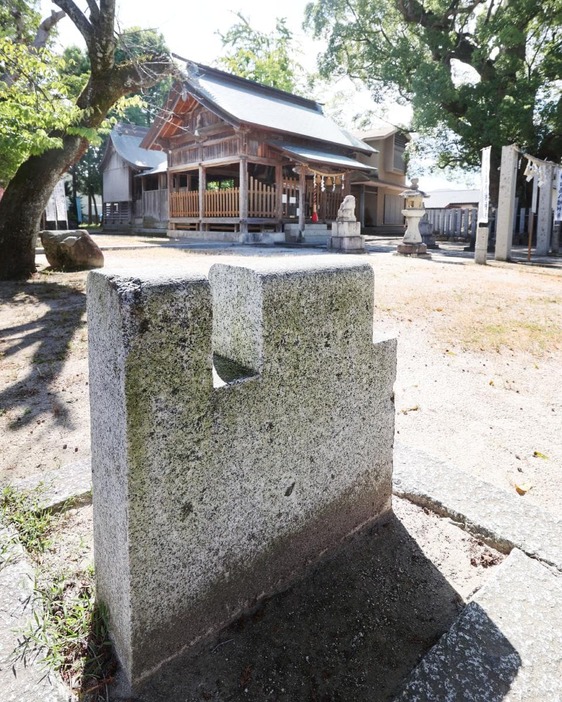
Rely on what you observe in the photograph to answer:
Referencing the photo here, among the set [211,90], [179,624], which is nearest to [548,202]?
[211,90]

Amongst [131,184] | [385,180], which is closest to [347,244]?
[385,180]

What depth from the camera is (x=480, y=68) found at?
18531mm

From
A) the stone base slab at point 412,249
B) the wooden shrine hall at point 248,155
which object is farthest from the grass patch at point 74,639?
the wooden shrine hall at point 248,155

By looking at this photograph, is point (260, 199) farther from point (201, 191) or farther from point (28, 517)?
point (28, 517)

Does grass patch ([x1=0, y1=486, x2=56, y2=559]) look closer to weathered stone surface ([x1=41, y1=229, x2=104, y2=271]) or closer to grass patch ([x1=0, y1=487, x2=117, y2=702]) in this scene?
grass patch ([x1=0, y1=487, x2=117, y2=702])

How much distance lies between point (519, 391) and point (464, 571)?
2.35 m

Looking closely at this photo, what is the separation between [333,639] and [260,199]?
17.4 meters

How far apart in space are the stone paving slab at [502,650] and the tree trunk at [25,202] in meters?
8.33

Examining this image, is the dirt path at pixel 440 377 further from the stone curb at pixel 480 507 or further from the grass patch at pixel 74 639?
the grass patch at pixel 74 639

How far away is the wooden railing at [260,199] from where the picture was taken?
57.1 feet

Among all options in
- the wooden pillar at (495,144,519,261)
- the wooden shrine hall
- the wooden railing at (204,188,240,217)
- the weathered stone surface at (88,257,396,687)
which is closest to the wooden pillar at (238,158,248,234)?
the wooden shrine hall

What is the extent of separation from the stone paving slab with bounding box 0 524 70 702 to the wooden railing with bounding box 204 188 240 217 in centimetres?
1682

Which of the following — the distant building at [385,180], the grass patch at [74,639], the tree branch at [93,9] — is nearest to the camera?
the grass patch at [74,639]

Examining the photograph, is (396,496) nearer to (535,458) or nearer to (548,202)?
(535,458)
